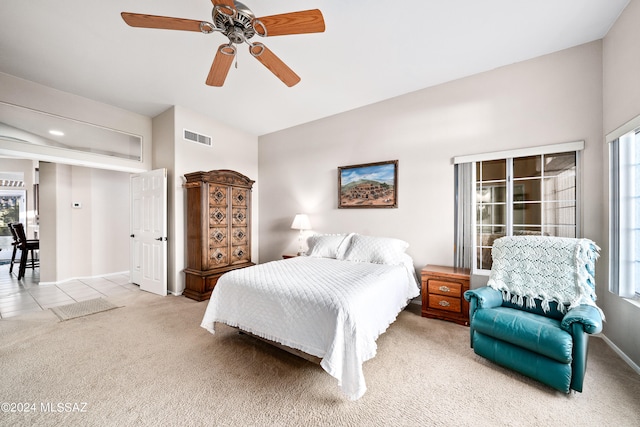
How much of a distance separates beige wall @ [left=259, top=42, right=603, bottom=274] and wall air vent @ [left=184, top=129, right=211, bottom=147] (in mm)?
1239

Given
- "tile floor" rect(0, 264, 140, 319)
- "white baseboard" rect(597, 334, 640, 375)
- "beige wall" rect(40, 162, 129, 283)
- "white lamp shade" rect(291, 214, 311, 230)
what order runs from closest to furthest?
"white baseboard" rect(597, 334, 640, 375) → "tile floor" rect(0, 264, 140, 319) → "white lamp shade" rect(291, 214, 311, 230) → "beige wall" rect(40, 162, 129, 283)

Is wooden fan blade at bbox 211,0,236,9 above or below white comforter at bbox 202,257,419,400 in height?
above

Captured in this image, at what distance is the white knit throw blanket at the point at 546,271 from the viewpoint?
207 cm

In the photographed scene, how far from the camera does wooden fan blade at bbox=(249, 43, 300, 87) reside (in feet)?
6.00

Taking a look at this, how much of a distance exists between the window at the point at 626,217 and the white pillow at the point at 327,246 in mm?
2674

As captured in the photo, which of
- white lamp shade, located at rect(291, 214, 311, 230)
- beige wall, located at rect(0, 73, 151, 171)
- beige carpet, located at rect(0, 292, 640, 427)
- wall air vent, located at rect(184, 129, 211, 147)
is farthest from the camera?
white lamp shade, located at rect(291, 214, 311, 230)

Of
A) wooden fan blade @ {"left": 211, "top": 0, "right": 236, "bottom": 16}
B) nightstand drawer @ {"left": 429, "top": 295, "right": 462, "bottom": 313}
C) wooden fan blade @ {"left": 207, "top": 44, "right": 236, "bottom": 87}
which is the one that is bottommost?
nightstand drawer @ {"left": 429, "top": 295, "right": 462, "bottom": 313}

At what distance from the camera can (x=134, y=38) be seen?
2443 millimetres

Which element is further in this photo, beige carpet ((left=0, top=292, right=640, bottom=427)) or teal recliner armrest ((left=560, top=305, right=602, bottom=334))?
teal recliner armrest ((left=560, top=305, right=602, bottom=334))

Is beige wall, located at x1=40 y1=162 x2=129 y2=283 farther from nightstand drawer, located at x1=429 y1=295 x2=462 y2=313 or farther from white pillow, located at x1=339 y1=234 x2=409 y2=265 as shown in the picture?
nightstand drawer, located at x1=429 y1=295 x2=462 y2=313

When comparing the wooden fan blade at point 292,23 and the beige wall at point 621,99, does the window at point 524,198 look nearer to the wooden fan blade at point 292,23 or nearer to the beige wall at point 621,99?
the beige wall at point 621,99

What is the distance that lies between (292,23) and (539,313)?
10.1 ft

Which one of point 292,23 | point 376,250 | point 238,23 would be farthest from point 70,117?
point 376,250

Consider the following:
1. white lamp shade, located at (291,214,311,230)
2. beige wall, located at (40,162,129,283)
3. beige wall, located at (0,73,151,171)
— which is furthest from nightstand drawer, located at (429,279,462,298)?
beige wall, located at (40,162,129,283)
